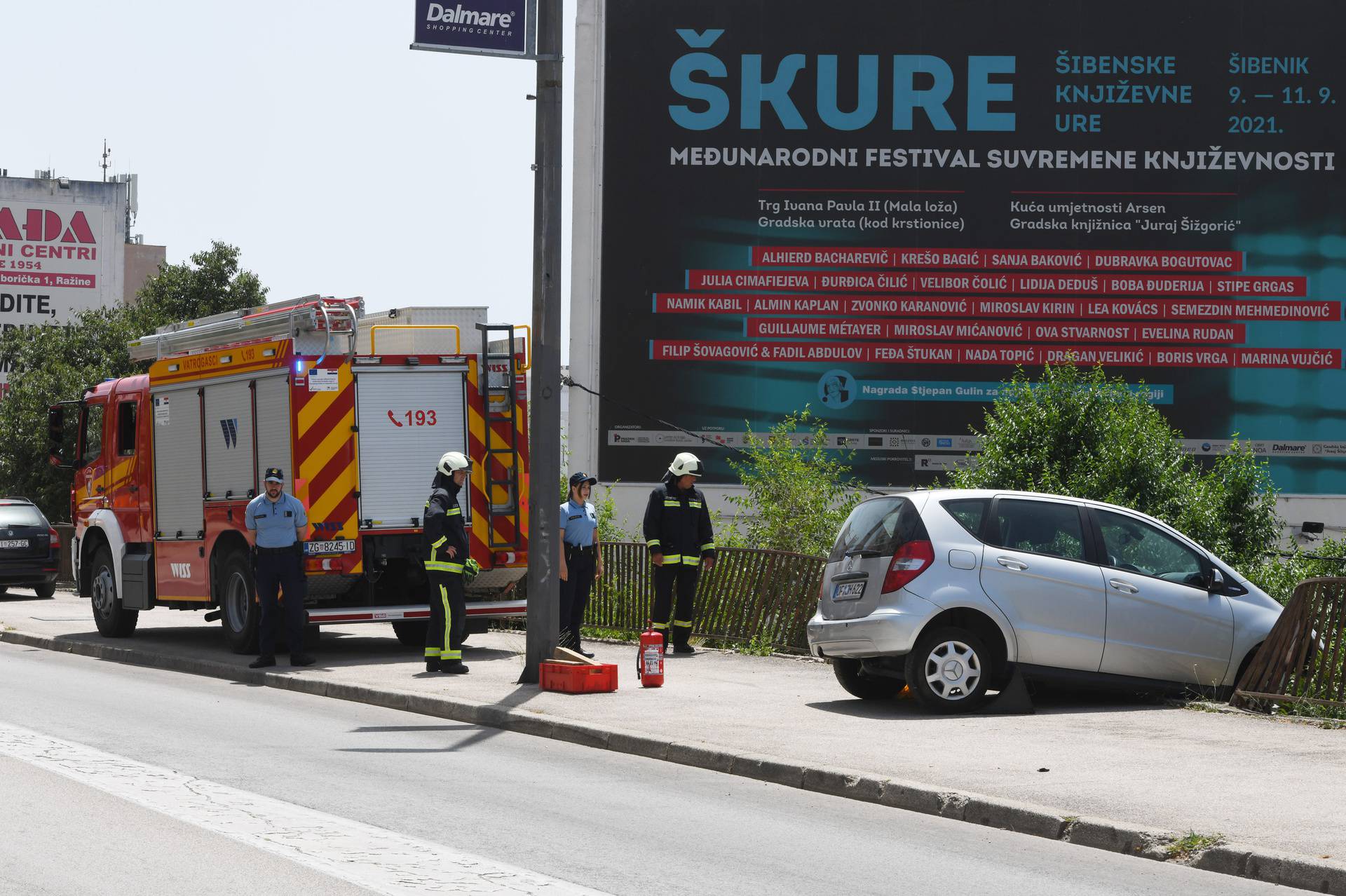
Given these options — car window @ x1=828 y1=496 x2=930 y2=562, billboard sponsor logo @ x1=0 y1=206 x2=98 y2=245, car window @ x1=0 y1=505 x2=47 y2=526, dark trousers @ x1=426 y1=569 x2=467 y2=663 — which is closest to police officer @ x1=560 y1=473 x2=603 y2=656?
dark trousers @ x1=426 y1=569 x2=467 y2=663

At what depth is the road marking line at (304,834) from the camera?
20.2ft

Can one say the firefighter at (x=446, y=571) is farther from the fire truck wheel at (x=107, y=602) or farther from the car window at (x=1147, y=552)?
the fire truck wheel at (x=107, y=602)

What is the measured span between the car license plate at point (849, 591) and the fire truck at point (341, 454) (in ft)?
15.6

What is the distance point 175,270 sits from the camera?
43.3 m

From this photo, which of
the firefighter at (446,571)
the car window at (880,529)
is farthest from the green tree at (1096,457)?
the firefighter at (446,571)

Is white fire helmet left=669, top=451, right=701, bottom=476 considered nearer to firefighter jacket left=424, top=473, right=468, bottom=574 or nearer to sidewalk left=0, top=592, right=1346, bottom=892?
sidewalk left=0, top=592, right=1346, bottom=892

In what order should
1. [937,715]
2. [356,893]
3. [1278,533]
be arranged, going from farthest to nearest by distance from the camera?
[1278,533]
[937,715]
[356,893]

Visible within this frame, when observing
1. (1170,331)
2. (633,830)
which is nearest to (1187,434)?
(1170,331)

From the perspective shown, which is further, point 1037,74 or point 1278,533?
point 1037,74

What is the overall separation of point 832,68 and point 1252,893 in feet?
66.9

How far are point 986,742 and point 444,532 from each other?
5.76m

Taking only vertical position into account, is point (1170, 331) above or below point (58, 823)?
above

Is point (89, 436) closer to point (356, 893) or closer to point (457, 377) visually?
point (457, 377)

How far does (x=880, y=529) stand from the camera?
1170 cm
